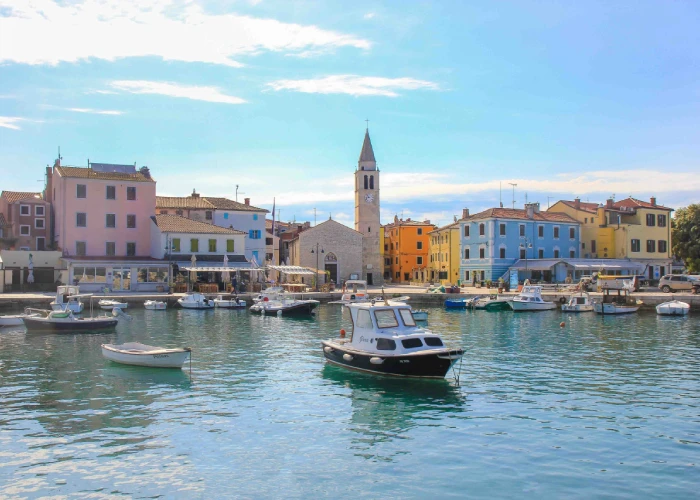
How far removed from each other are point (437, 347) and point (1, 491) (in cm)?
1396

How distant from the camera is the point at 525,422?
56.2ft

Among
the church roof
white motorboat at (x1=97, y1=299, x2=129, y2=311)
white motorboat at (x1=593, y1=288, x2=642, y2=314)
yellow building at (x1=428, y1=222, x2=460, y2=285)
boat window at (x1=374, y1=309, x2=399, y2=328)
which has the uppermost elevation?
Answer: the church roof

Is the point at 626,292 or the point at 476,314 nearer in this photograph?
the point at 476,314

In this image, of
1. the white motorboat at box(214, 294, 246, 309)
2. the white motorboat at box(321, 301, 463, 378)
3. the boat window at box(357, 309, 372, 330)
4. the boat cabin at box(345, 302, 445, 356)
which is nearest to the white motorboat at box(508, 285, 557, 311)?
the white motorboat at box(214, 294, 246, 309)

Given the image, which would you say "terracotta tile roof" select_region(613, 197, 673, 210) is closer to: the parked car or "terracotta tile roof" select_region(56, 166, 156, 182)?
the parked car

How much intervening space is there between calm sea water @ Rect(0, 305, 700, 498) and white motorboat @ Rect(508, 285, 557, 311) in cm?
2171

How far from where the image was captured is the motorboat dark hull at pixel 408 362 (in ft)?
70.9

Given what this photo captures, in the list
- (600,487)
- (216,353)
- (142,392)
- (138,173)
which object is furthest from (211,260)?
(600,487)

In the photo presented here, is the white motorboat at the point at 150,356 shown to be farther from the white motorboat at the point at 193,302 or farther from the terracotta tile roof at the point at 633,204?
the terracotta tile roof at the point at 633,204

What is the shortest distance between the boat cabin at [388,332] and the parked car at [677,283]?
1674 inches

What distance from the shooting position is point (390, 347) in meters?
22.9

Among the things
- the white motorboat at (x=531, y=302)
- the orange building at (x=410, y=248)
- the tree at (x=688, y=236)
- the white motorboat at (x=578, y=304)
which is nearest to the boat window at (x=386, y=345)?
the white motorboat at (x=531, y=302)

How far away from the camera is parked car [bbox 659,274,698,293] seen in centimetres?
5734

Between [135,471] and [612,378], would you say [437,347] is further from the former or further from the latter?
[135,471]
